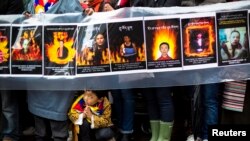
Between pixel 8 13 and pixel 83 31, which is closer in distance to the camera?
pixel 83 31

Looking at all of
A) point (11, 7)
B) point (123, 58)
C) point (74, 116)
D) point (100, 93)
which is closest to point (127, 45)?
point (123, 58)

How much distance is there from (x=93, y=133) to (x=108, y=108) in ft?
1.07

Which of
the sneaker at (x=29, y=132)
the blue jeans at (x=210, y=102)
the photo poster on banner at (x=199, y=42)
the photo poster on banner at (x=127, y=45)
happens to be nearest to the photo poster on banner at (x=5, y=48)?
the sneaker at (x=29, y=132)

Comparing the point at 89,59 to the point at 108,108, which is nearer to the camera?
the point at 89,59

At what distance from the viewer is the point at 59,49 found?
4.70 m

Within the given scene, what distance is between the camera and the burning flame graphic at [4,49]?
191 inches

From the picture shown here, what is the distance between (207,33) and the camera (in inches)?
182

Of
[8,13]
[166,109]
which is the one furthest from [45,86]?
[166,109]

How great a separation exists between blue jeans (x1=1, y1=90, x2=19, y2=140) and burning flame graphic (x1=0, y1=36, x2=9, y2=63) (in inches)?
16.1

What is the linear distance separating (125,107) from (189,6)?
4.34ft

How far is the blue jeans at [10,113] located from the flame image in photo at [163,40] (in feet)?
5.62

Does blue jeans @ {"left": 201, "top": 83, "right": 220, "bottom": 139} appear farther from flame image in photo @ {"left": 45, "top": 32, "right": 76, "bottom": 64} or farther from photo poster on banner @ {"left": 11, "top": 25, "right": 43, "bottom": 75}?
photo poster on banner @ {"left": 11, "top": 25, "right": 43, "bottom": 75}

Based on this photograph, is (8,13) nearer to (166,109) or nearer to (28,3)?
(28,3)

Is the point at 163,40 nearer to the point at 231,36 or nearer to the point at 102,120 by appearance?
the point at 231,36
